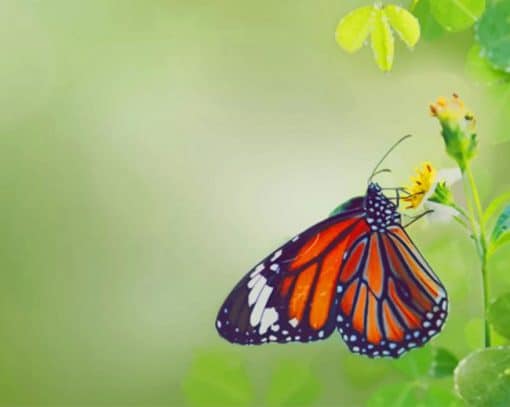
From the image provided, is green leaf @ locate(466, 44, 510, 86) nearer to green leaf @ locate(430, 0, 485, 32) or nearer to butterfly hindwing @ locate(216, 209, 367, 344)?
green leaf @ locate(430, 0, 485, 32)

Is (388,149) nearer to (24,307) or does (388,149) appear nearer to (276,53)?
(276,53)

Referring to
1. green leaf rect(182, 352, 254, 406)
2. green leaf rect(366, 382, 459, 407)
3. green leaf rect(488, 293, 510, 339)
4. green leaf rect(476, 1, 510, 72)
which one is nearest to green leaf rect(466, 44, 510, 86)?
green leaf rect(476, 1, 510, 72)

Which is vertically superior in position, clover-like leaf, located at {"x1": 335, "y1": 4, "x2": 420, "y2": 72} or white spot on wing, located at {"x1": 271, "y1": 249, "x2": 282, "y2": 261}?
clover-like leaf, located at {"x1": 335, "y1": 4, "x2": 420, "y2": 72}

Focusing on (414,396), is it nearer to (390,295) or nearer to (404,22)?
(390,295)

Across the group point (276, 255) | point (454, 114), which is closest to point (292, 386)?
point (276, 255)

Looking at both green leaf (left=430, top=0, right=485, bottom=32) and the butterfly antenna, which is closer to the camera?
green leaf (left=430, top=0, right=485, bottom=32)

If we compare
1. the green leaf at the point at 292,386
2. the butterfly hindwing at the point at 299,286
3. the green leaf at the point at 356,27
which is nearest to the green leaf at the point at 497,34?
the green leaf at the point at 356,27

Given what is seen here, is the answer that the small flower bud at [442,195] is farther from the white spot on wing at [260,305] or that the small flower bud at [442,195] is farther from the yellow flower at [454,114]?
the white spot on wing at [260,305]
